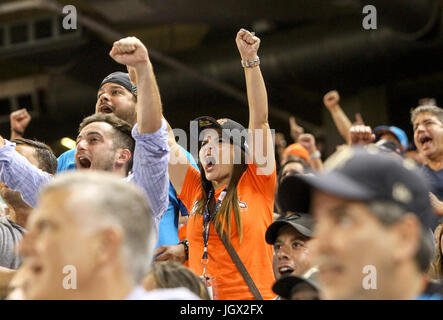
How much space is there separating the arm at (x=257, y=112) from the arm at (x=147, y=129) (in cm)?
60

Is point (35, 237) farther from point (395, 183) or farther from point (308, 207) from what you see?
point (395, 183)

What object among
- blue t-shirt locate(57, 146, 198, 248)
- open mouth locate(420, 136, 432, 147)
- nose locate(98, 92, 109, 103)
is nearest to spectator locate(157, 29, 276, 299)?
blue t-shirt locate(57, 146, 198, 248)

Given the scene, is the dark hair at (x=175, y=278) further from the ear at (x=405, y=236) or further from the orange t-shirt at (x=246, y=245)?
the ear at (x=405, y=236)

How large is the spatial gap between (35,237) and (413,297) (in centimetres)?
84

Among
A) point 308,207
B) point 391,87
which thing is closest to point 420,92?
point 391,87

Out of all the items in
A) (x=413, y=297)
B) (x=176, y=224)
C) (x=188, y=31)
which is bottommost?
(x=413, y=297)

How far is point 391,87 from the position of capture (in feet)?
28.8

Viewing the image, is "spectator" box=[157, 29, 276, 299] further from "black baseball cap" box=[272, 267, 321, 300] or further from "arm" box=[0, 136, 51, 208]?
"black baseball cap" box=[272, 267, 321, 300]

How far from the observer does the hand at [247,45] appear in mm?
3033

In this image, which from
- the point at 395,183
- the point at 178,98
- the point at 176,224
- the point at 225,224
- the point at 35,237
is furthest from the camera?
the point at 178,98

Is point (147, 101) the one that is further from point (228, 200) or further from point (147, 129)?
point (228, 200)

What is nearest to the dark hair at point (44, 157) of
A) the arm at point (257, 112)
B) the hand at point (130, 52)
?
the arm at point (257, 112)
